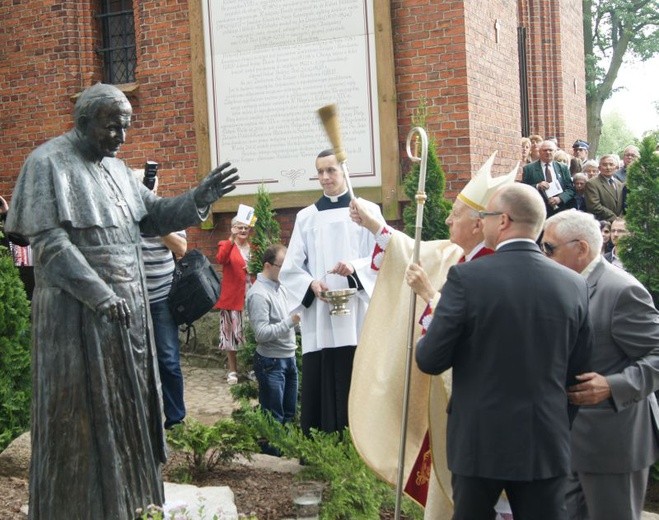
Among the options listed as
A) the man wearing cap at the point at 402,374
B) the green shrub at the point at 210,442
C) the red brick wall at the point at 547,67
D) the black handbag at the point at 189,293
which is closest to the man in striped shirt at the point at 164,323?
the black handbag at the point at 189,293

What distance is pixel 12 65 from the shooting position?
469 inches

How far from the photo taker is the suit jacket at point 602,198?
10.6 metres

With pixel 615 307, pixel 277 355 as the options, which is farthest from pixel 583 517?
pixel 277 355

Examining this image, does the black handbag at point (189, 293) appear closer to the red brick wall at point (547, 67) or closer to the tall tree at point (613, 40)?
the red brick wall at point (547, 67)

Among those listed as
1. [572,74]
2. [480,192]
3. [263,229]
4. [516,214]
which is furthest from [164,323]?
[572,74]

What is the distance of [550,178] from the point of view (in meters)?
11.2

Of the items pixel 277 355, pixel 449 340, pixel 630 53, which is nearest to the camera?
pixel 449 340

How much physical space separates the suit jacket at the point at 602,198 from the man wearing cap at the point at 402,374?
608 centimetres

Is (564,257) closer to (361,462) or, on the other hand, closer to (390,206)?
(361,462)

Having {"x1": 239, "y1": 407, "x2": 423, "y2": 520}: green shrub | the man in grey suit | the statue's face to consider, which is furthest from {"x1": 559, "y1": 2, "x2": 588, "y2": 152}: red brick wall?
the statue's face

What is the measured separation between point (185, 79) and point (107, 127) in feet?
23.6

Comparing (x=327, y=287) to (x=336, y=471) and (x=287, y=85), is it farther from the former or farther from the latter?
(x=287, y=85)

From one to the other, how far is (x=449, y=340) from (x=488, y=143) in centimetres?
730

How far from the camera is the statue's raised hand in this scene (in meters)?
4.14
